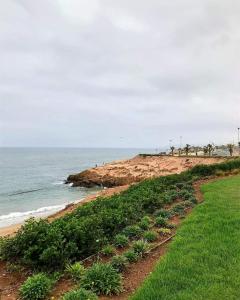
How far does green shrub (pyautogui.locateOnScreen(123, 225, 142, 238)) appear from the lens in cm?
1162

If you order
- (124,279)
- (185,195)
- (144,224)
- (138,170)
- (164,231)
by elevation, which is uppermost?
(185,195)

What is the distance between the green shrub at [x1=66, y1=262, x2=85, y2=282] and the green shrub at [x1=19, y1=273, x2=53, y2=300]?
0.64 meters

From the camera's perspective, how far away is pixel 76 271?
834cm

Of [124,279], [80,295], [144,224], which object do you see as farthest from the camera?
[144,224]

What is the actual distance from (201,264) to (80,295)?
296cm

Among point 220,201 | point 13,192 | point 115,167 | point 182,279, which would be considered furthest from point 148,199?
point 115,167

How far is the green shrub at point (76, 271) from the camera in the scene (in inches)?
324

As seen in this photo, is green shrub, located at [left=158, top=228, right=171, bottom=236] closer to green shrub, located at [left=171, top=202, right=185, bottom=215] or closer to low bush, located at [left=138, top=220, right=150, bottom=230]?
low bush, located at [left=138, top=220, right=150, bottom=230]

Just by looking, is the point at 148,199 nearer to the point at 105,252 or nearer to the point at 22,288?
the point at 105,252

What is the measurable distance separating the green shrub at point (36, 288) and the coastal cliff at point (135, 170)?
150 feet

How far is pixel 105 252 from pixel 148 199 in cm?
649

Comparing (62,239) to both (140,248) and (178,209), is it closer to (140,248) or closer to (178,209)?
(140,248)

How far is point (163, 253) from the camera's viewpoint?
9.85 metres

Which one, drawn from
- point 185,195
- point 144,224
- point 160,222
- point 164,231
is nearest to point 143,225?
point 144,224
